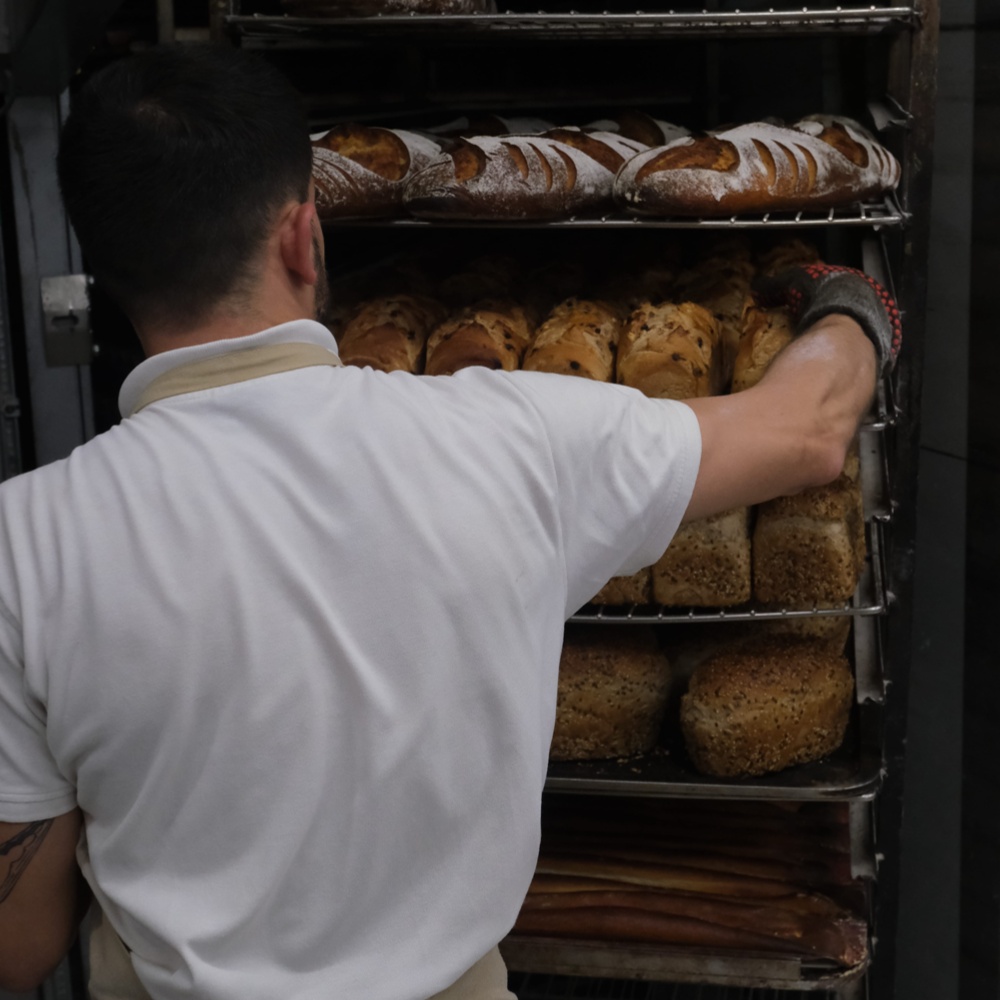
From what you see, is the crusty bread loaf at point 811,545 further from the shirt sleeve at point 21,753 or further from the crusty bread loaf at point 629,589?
the shirt sleeve at point 21,753

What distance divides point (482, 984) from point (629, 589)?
2.41 feet

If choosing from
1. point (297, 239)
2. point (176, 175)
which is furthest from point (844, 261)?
point (176, 175)

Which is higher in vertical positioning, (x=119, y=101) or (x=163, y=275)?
(x=119, y=101)

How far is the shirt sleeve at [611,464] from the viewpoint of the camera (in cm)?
119

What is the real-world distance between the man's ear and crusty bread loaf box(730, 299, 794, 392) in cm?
82

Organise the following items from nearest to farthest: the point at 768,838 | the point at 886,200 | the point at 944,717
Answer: the point at 886,200
the point at 768,838
the point at 944,717

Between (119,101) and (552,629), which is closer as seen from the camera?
(119,101)

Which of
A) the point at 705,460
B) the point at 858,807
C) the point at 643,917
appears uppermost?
the point at 705,460

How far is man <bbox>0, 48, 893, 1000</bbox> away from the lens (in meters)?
1.07

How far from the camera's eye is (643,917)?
1.98 meters

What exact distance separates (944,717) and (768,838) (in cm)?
62

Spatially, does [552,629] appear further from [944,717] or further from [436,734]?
[944,717]

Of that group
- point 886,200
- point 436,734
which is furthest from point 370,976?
point 886,200

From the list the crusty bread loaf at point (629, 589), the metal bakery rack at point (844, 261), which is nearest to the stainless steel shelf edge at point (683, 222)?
the metal bakery rack at point (844, 261)
